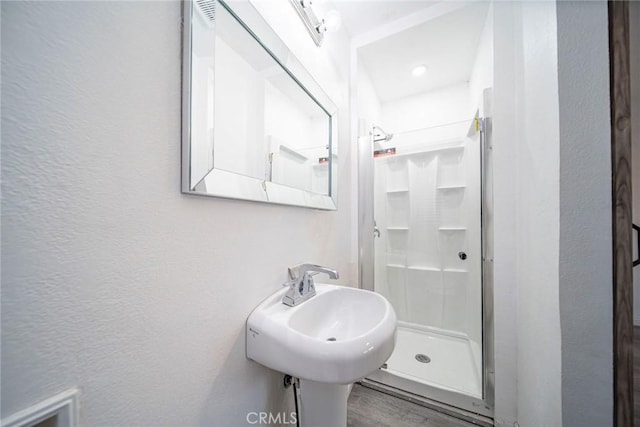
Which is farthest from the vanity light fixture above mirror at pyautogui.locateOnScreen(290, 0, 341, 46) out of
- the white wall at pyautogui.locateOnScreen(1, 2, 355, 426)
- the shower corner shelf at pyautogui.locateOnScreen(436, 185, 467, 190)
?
the shower corner shelf at pyautogui.locateOnScreen(436, 185, 467, 190)

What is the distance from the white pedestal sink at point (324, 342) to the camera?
52cm

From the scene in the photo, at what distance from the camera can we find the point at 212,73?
55 cm

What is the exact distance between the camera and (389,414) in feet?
3.65

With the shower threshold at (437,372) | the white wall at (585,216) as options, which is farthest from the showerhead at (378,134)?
the shower threshold at (437,372)

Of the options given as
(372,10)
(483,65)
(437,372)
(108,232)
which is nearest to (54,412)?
(108,232)

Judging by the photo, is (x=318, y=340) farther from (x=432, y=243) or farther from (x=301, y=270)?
(x=432, y=243)

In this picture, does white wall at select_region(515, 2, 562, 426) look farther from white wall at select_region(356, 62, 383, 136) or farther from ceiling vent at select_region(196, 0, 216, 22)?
ceiling vent at select_region(196, 0, 216, 22)

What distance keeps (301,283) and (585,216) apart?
35.5 inches

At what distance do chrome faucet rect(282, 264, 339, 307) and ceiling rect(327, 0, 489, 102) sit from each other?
1.52m

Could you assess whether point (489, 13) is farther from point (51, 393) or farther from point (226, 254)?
point (51, 393)

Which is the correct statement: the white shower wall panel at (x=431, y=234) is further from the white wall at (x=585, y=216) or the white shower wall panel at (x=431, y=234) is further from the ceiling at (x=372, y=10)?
the white wall at (x=585, y=216)

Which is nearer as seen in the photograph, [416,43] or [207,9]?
[207,9]

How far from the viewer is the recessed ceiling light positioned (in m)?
1.73

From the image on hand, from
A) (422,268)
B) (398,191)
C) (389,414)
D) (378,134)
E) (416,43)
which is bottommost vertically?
(389,414)
